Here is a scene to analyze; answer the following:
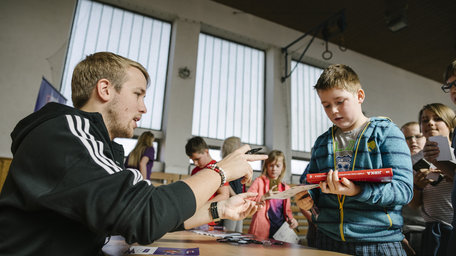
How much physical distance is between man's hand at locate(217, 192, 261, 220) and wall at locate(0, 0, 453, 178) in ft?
10.8

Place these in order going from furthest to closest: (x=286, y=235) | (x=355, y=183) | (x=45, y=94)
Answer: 1. (x=45, y=94)
2. (x=286, y=235)
3. (x=355, y=183)

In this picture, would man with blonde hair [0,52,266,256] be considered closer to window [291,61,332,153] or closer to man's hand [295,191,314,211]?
man's hand [295,191,314,211]

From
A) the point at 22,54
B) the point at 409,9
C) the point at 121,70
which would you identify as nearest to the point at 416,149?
the point at 121,70

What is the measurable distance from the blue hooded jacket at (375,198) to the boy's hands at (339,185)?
30 mm

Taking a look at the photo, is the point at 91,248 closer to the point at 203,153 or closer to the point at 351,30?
the point at 203,153

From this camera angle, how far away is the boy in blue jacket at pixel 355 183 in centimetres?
102

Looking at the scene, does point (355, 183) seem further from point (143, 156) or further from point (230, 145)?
point (143, 156)

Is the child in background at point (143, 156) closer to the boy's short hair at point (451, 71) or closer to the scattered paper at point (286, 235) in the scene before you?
the scattered paper at point (286, 235)

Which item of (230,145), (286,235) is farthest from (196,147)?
(286,235)

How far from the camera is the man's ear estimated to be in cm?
103

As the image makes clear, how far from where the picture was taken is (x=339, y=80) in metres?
1.27

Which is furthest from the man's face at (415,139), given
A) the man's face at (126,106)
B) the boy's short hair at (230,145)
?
the man's face at (126,106)

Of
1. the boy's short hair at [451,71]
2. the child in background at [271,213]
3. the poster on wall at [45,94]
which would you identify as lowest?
the child in background at [271,213]

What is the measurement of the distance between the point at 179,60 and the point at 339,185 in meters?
4.24
